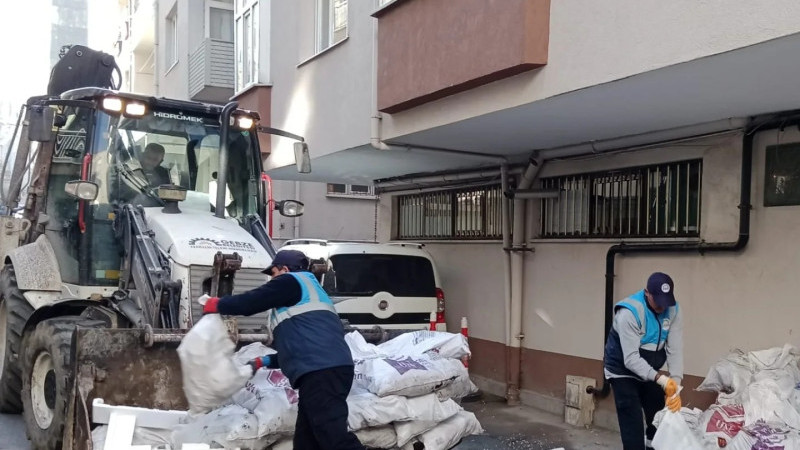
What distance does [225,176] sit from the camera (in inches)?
236

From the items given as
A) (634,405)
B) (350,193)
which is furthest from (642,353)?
(350,193)

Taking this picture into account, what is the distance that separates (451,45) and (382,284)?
281 cm

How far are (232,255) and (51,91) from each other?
379 centimetres

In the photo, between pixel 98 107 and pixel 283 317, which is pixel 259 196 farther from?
pixel 283 317

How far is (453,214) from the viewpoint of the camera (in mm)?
9992

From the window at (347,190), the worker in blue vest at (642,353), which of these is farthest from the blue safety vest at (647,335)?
the window at (347,190)

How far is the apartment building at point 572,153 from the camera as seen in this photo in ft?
15.9

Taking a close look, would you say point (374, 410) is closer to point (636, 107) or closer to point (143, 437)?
point (143, 437)

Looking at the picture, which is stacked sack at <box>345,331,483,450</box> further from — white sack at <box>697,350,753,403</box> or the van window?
the van window

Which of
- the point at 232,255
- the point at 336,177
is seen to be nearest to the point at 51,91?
the point at 232,255

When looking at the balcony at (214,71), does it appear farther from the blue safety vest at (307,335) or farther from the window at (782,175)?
the window at (782,175)

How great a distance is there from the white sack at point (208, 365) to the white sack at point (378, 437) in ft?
3.06

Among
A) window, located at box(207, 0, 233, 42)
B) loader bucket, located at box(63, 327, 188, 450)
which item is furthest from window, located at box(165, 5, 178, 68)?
loader bucket, located at box(63, 327, 188, 450)

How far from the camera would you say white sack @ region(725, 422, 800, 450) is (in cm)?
490
